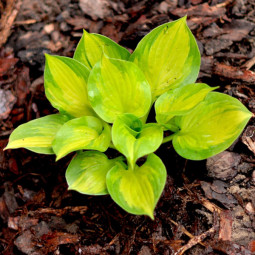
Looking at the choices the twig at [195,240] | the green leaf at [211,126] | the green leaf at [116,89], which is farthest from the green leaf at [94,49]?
the twig at [195,240]

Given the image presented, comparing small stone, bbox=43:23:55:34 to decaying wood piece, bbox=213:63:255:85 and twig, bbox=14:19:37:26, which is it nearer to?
twig, bbox=14:19:37:26

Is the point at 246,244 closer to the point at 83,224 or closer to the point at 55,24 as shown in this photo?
the point at 83,224

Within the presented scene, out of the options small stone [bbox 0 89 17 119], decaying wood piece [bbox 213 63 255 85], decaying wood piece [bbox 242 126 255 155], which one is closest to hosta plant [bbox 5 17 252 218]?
decaying wood piece [bbox 242 126 255 155]

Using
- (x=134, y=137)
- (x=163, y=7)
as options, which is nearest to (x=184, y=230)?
(x=134, y=137)

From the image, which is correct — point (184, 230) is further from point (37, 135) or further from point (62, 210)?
point (37, 135)

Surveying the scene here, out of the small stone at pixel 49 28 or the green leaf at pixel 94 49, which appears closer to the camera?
the green leaf at pixel 94 49

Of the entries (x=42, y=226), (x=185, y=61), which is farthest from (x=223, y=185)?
(x=42, y=226)

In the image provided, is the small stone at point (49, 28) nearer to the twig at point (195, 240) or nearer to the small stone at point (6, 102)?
the small stone at point (6, 102)
